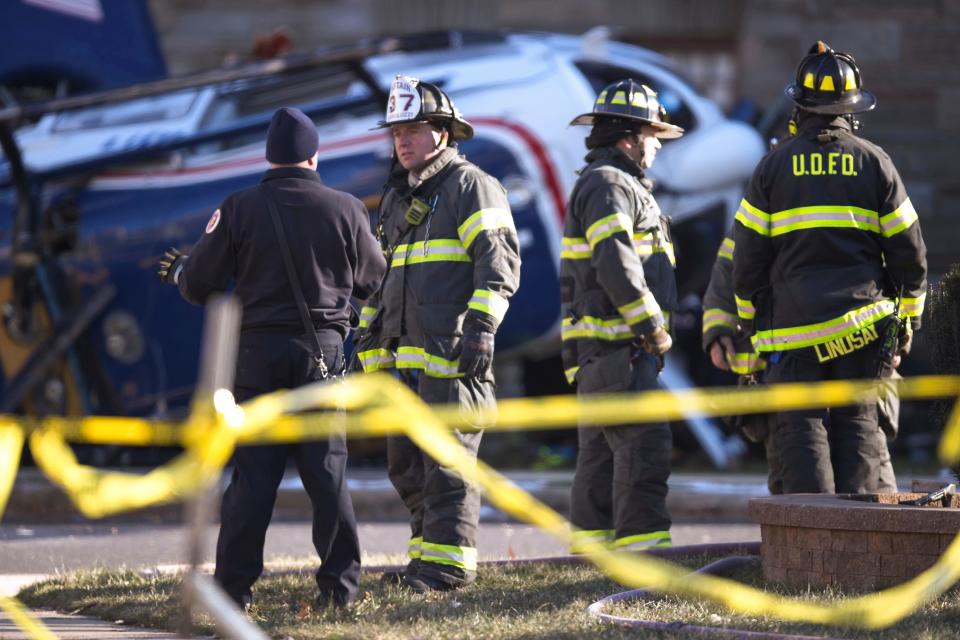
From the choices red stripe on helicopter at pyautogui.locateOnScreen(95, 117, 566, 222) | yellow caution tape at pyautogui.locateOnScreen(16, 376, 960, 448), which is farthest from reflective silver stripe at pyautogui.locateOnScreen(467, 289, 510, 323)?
red stripe on helicopter at pyautogui.locateOnScreen(95, 117, 566, 222)

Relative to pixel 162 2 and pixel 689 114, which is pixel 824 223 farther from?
pixel 162 2

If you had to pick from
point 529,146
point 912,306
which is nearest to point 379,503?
point 529,146

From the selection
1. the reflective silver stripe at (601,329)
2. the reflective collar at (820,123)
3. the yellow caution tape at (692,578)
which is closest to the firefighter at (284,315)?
the yellow caution tape at (692,578)

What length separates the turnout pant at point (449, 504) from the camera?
241 inches

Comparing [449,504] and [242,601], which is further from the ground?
[449,504]

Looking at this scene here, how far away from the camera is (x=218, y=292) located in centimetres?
594

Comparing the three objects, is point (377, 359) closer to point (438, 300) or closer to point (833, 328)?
point (438, 300)

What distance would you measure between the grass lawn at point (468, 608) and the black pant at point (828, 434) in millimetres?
438

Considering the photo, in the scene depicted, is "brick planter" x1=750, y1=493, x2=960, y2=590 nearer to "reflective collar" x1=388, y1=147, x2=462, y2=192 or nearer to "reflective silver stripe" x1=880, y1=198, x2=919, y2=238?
"reflective silver stripe" x1=880, y1=198, x2=919, y2=238

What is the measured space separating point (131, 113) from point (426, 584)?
6340mm

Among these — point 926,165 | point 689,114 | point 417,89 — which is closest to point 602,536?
point 417,89

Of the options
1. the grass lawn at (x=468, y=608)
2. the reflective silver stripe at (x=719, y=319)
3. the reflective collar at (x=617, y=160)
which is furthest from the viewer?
the reflective silver stripe at (x=719, y=319)

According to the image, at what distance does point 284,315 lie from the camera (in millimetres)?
5820

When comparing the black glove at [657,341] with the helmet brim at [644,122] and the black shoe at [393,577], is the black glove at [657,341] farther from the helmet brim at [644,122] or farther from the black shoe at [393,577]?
the black shoe at [393,577]
